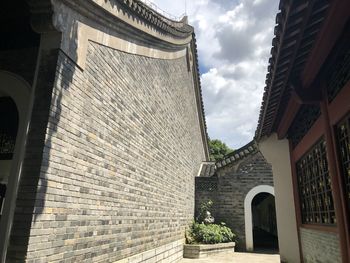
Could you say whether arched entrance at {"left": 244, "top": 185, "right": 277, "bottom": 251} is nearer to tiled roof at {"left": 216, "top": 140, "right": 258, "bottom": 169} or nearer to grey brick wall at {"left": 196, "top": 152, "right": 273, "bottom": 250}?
grey brick wall at {"left": 196, "top": 152, "right": 273, "bottom": 250}

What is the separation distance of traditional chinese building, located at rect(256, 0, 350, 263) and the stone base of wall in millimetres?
2661

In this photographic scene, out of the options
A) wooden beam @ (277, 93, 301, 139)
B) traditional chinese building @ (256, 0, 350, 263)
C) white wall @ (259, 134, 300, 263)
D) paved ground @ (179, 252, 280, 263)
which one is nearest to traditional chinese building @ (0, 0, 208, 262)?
traditional chinese building @ (256, 0, 350, 263)

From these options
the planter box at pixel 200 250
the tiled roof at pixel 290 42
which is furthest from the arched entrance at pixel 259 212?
the tiled roof at pixel 290 42

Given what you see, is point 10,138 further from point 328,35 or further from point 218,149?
point 218,149

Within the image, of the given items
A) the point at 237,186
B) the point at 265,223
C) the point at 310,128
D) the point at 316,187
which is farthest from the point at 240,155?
the point at 265,223

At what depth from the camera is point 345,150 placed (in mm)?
3869

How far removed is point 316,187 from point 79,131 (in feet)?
12.3

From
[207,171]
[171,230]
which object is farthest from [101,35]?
[207,171]

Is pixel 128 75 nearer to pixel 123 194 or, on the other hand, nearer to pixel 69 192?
pixel 123 194

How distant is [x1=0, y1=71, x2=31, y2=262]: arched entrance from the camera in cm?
327

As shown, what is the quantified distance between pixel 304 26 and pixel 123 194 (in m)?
3.79

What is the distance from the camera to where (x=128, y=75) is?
595cm

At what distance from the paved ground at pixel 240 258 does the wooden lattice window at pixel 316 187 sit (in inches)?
166

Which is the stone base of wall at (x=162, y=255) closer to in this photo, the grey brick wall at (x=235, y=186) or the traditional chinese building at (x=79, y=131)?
the traditional chinese building at (x=79, y=131)
